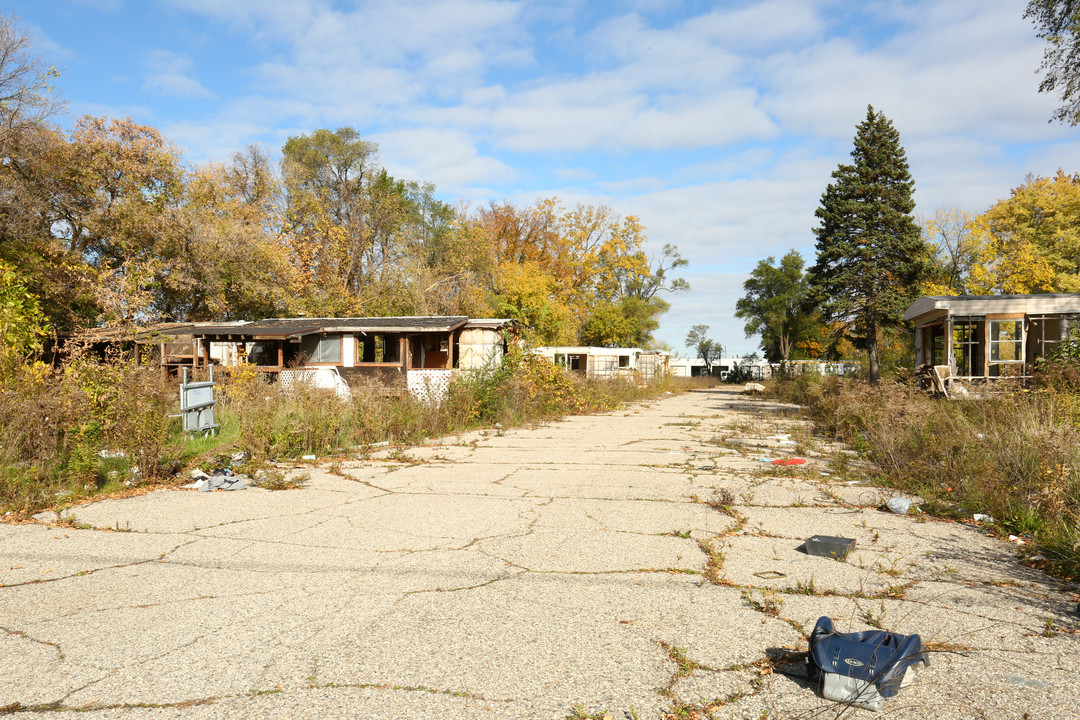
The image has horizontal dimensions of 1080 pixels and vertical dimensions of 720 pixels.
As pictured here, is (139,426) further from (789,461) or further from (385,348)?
(385,348)

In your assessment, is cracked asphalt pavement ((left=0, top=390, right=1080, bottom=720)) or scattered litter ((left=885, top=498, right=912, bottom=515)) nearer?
cracked asphalt pavement ((left=0, top=390, right=1080, bottom=720))

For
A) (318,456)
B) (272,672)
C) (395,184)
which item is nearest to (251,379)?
(318,456)

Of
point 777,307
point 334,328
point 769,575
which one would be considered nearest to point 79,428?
point 769,575

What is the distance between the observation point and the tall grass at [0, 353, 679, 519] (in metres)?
7.64

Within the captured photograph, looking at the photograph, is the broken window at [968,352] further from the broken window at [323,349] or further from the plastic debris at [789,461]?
the broken window at [323,349]

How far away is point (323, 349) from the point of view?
2352cm

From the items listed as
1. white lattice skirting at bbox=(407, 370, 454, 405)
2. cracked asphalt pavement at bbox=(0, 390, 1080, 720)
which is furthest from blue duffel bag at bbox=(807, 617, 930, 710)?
white lattice skirting at bbox=(407, 370, 454, 405)

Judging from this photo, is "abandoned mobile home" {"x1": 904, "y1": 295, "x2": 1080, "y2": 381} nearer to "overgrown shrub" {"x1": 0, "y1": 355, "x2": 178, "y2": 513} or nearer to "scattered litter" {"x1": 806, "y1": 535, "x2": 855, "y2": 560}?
"scattered litter" {"x1": 806, "y1": 535, "x2": 855, "y2": 560}

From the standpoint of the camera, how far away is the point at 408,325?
22438mm

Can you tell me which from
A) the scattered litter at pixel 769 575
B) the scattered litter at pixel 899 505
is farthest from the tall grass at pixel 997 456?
the scattered litter at pixel 769 575

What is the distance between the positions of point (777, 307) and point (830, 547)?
64.3 metres

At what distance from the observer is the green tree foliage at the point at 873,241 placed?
30.4 m

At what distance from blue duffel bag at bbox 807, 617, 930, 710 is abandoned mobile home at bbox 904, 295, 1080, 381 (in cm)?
1617

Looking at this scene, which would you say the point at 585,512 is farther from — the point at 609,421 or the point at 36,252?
the point at 36,252
